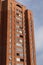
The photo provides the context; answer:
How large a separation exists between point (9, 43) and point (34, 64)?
1124 centimetres

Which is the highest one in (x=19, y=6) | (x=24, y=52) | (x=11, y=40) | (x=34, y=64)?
(x=19, y=6)

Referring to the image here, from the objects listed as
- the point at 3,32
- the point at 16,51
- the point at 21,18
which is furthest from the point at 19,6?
the point at 16,51

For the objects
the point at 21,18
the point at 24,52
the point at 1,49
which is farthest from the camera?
the point at 21,18

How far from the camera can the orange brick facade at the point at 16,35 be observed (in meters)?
55.7

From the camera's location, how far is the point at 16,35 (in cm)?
5975

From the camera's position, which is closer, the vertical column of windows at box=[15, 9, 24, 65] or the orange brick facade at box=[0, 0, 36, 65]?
the orange brick facade at box=[0, 0, 36, 65]

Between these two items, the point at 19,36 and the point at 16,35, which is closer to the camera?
the point at 16,35

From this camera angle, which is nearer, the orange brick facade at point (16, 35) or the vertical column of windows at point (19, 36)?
the orange brick facade at point (16, 35)

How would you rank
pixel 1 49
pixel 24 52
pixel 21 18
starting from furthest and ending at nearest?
pixel 21 18
pixel 24 52
pixel 1 49

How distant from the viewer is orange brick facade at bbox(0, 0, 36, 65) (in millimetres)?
55688

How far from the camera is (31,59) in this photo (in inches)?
2377

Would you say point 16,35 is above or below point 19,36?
above

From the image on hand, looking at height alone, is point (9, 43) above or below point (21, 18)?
below

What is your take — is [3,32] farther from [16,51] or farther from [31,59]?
[31,59]
